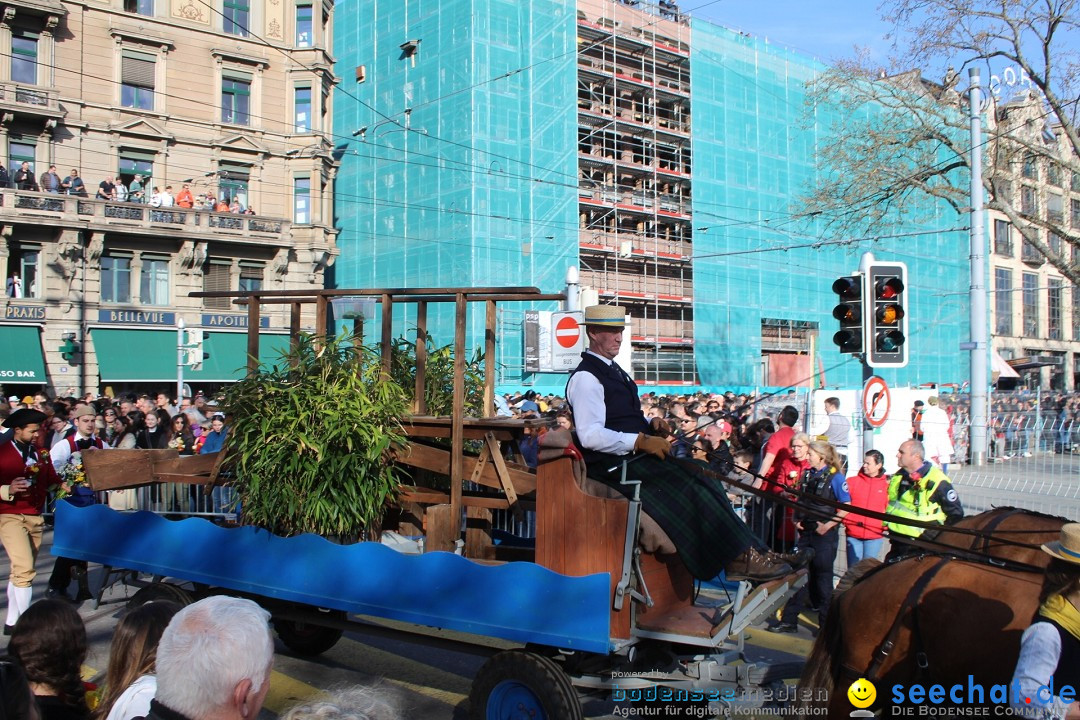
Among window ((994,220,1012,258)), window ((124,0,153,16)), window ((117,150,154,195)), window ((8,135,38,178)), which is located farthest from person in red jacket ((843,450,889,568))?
window ((994,220,1012,258))

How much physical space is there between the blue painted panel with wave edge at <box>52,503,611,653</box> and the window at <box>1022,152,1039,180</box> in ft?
74.2

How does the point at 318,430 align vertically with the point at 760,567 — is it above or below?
above

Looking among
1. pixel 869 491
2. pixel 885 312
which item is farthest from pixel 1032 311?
pixel 869 491

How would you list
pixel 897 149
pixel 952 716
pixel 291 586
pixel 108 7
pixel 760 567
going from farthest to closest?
1. pixel 108 7
2. pixel 897 149
3. pixel 291 586
4. pixel 760 567
5. pixel 952 716

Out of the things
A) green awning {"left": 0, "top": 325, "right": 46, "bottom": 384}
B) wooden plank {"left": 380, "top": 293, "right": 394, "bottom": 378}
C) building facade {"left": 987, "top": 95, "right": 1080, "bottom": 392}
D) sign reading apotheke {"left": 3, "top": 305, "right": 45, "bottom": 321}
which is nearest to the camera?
wooden plank {"left": 380, "top": 293, "right": 394, "bottom": 378}

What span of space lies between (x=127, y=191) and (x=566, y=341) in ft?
76.8

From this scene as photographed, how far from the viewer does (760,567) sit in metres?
5.67

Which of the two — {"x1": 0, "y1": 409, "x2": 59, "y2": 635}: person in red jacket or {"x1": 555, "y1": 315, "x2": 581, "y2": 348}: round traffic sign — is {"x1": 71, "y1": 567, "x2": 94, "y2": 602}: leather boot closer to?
{"x1": 0, "y1": 409, "x2": 59, "y2": 635}: person in red jacket

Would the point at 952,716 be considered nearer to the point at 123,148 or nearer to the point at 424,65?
the point at 123,148

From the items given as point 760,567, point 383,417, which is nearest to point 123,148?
point 383,417

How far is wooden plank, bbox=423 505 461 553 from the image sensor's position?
648 cm

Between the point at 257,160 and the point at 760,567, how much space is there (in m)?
33.0

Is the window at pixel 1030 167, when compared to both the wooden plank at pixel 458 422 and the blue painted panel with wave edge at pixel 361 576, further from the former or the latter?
the blue painted panel with wave edge at pixel 361 576

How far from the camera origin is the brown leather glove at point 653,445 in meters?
5.42
